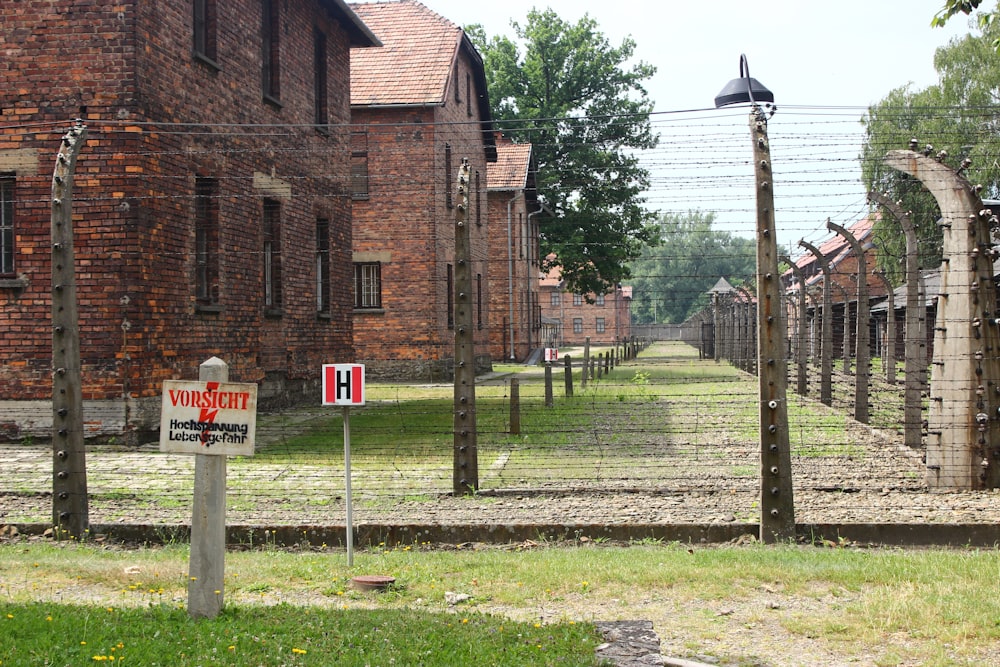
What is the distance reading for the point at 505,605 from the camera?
6.75 metres

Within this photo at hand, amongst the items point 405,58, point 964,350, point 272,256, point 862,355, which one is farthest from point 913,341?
point 405,58

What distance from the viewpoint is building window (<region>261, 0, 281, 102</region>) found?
1962cm

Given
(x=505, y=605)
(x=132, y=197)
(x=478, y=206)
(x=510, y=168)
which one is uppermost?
(x=510, y=168)

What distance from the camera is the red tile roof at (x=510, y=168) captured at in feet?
148

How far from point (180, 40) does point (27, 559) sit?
372 inches

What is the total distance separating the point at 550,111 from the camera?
5119cm

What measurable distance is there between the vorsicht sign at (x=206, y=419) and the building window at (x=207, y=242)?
10.8 meters

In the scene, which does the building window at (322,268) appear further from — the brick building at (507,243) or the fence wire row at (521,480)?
the brick building at (507,243)

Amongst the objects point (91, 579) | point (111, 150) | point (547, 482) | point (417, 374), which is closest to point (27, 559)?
point (91, 579)

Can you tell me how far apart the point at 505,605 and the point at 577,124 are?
47.3m

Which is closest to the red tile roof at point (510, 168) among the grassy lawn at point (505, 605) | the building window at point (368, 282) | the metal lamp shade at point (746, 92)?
the building window at point (368, 282)

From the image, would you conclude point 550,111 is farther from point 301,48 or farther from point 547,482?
point 547,482

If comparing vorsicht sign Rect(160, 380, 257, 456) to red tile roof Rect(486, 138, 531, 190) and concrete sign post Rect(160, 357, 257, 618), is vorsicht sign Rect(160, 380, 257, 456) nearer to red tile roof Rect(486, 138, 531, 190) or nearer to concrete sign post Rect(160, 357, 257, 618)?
concrete sign post Rect(160, 357, 257, 618)

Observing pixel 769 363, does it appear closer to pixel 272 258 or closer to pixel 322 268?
pixel 272 258
